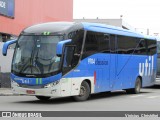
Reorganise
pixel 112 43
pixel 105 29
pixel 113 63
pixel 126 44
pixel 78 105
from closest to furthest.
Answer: pixel 78 105 < pixel 105 29 < pixel 112 43 < pixel 113 63 < pixel 126 44

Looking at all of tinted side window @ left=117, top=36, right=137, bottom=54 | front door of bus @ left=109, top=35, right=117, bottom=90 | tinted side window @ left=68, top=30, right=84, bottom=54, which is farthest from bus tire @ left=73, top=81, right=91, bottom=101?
tinted side window @ left=117, top=36, right=137, bottom=54

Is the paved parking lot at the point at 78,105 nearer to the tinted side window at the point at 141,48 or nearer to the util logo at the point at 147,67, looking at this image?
the tinted side window at the point at 141,48

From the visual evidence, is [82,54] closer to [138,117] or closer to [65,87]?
[65,87]

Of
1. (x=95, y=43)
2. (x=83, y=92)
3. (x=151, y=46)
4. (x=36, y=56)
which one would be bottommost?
(x=83, y=92)

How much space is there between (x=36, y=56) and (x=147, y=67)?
10283 millimetres

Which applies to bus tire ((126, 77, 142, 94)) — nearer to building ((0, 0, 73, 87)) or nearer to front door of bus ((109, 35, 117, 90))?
front door of bus ((109, 35, 117, 90))

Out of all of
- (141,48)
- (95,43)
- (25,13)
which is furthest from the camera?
(25,13)

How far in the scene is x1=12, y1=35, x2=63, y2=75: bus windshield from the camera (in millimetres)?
17906

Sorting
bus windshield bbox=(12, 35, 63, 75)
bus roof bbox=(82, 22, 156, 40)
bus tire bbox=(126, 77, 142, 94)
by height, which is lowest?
bus tire bbox=(126, 77, 142, 94)

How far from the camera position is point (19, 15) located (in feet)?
116

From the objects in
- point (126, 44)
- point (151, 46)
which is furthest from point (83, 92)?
point (151, 46)

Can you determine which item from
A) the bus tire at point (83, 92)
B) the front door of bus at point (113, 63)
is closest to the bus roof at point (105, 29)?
the front door of bus at point (113, 63)

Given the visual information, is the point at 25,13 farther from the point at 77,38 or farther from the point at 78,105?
the point at 78,105

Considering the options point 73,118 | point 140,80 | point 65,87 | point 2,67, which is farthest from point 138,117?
point 2,67
